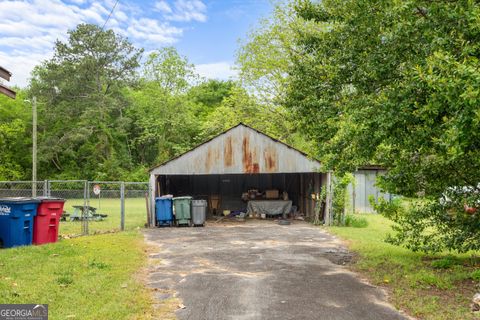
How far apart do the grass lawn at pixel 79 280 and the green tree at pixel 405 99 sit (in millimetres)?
4400

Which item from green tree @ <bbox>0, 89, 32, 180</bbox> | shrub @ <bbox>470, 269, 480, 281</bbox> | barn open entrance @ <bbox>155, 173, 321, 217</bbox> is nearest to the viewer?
shrub @ <bbox>470, 269, 480, 281</bbox>

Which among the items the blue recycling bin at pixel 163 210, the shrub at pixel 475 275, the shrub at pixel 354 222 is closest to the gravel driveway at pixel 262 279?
the shrub at pixel 475 275

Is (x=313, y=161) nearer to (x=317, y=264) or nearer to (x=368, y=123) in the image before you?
(x=317, y=264)

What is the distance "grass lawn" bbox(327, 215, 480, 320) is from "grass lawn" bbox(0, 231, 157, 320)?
3854 mm

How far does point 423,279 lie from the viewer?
24.1 feet

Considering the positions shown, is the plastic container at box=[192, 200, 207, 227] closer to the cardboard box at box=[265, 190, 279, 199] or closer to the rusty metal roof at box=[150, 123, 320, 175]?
the rusty metal roof at box=[150, 123, 320, 175]

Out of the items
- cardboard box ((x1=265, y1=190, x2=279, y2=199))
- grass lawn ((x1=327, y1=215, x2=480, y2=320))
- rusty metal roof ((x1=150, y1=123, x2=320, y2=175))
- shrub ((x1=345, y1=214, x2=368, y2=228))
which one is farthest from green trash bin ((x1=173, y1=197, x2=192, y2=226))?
grass lawn ((x1=327, y1=215, x2=480, y2=320))

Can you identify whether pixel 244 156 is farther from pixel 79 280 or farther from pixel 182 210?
pixel 79 280

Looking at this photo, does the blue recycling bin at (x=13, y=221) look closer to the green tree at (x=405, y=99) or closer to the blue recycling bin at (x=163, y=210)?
the blue recycling bin at (x=163, y=210)

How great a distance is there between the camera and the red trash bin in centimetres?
1079

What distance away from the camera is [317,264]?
359 inches

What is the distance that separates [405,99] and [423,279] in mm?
3517

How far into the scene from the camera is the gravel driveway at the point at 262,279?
18.7 feet

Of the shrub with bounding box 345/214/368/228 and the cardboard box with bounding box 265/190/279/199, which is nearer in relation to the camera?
the shrub with bounding box 345/214/368/228
